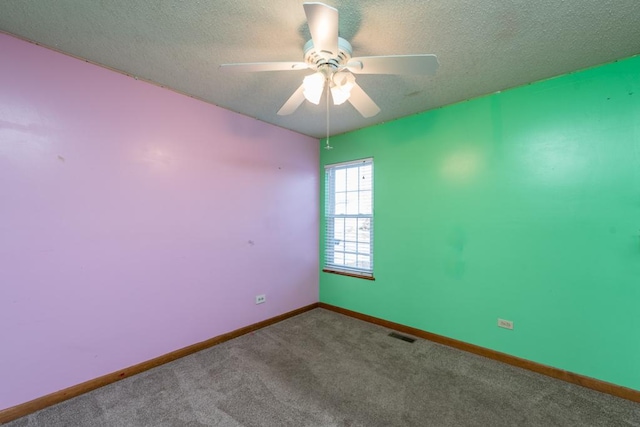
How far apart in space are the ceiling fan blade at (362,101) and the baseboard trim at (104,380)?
8.66ft

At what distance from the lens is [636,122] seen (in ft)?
6.22

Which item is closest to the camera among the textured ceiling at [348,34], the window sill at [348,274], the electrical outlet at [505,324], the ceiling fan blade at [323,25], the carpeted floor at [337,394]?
the ceiling fan blade at [323,25]

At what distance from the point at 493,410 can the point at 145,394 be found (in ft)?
8.32

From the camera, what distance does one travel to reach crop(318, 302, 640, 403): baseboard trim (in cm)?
191

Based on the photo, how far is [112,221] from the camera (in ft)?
6.93

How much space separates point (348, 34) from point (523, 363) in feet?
9.99

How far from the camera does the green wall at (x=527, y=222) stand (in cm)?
195

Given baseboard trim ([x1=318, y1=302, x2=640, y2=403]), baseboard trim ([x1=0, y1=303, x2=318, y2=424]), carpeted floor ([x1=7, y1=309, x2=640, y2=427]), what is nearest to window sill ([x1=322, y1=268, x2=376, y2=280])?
baseboard trim ([x1=318, y1=302, x2=640, y2=403])

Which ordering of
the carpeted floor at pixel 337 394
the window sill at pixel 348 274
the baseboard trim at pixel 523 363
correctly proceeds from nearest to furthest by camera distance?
the carpeted floor at pixel 337 394, the baseboard trim at pixel 523 363, the window sill at pixel 348 274

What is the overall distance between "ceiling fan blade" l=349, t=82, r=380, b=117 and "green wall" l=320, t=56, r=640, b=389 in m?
1.22

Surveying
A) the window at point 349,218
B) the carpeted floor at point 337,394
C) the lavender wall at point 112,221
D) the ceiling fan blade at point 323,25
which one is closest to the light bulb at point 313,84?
the ceiling fan blade at point 323,25

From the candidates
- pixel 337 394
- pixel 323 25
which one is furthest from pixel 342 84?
pixel 337 394

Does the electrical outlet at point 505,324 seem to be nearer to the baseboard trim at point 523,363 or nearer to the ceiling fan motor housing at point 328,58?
the baseboard trim at point 523,363

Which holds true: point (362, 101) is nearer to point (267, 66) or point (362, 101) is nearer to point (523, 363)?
point (267, 66)
